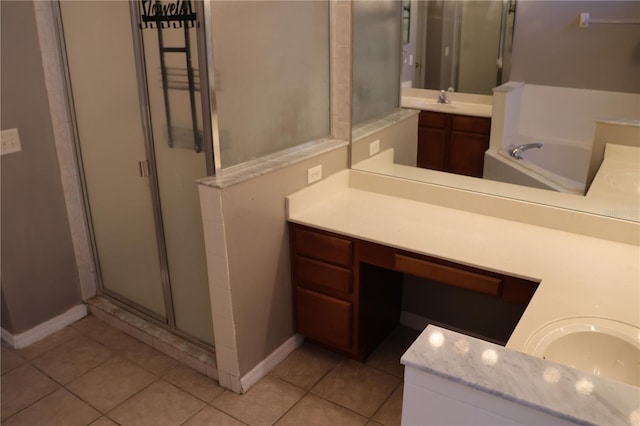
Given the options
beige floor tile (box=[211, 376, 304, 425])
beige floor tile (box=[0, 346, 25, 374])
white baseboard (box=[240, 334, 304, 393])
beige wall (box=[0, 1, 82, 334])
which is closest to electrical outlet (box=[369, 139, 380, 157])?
white baseboard (box=[240, 334, 304, 393])

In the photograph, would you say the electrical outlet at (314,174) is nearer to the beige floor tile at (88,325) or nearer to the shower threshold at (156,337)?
the shower threshold at (156,337)

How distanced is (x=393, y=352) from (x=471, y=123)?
1.22 m

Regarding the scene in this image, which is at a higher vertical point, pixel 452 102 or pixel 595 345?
pixel 452 102

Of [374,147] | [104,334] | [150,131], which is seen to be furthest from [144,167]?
[374,147]

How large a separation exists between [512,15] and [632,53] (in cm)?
49

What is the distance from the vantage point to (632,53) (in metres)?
2.04

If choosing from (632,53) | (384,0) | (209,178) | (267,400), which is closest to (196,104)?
(209,178)

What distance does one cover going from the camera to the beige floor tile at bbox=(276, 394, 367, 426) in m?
2.34

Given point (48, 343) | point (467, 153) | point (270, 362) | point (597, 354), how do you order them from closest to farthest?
1. point (597, 354)
2. point (467, 153)
3. point (270, 362)
4. point (48, 343)

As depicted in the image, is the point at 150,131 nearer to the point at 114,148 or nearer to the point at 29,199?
the point at 114,148

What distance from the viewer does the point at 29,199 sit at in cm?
279

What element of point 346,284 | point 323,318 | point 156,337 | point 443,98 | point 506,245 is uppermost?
point 443,98

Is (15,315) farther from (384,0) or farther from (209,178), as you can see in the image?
(384,0)

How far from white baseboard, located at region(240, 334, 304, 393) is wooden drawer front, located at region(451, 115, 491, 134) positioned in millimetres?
1327
